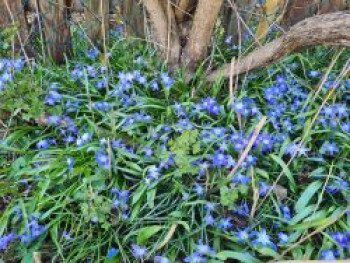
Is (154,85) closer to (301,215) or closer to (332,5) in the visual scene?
(301,215)

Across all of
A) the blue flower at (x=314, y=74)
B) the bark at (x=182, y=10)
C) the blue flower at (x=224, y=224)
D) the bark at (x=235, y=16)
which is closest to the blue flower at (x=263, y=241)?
the blue flower at (x=224, y=224)

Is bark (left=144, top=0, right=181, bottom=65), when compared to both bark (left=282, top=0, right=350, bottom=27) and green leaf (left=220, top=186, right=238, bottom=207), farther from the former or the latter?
green leaf (left=220, top=186, right=238, bottom=207)

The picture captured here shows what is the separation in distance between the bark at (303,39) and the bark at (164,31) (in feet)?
1.22

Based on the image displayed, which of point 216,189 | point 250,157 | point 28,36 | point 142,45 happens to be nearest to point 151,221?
point 216,189

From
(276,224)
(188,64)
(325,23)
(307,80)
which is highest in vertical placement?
(325,23)

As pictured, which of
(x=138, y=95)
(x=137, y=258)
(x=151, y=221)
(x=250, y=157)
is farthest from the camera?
(x=138, y=95)

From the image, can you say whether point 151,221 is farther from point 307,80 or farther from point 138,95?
point 307,80

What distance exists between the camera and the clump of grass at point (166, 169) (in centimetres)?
199

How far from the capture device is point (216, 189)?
2.15 metres

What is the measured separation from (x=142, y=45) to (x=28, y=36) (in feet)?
2.74

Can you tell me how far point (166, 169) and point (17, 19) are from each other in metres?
1.67

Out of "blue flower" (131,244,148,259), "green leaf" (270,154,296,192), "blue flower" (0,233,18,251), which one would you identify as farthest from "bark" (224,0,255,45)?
"blue flower" (0,233,18,251)

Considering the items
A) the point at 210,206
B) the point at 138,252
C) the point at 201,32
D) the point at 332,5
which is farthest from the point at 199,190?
the point at 332,5

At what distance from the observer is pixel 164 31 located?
2.96m
